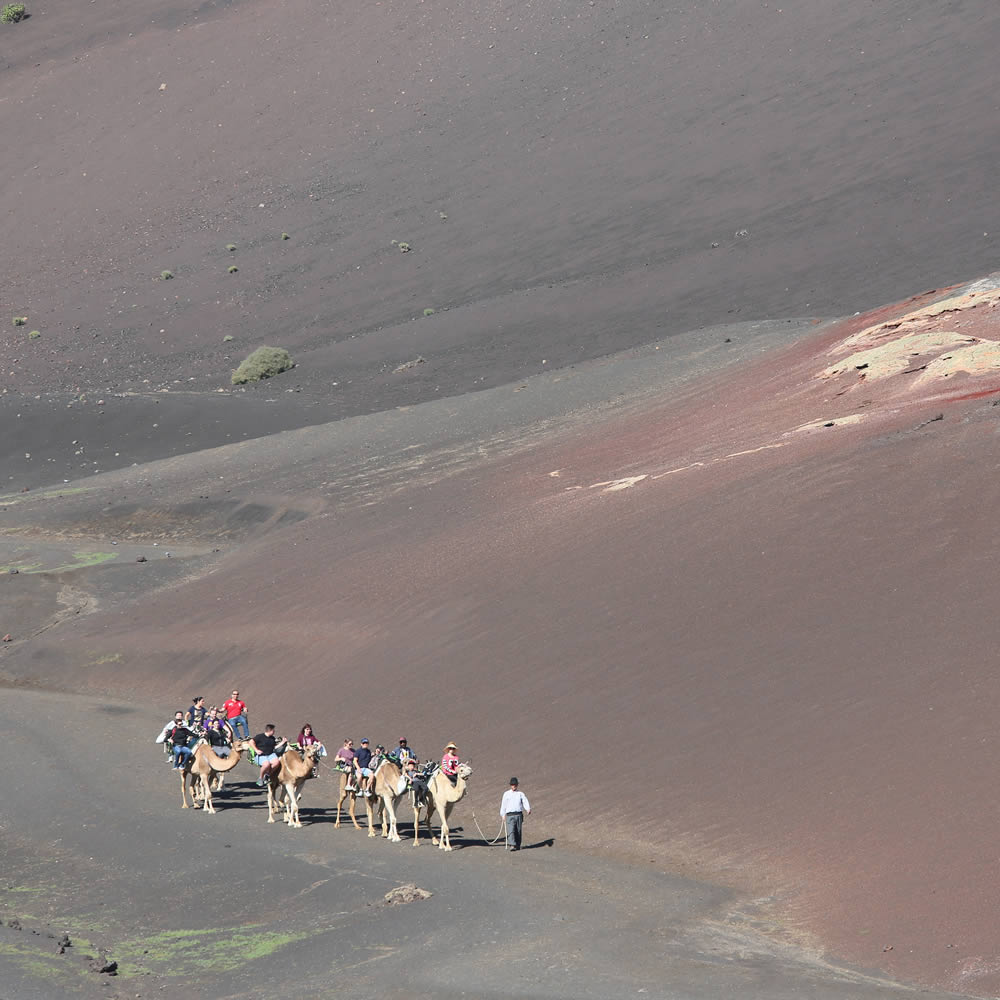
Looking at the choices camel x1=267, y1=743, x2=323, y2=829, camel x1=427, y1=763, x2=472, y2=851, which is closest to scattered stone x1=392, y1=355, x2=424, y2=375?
camel x1=267, y1=743, x2=323, y2=829

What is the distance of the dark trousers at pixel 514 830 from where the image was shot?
63.1 ft

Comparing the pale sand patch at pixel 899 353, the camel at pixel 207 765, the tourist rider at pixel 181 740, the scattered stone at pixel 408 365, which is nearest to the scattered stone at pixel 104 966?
the camel at pixel 207 765

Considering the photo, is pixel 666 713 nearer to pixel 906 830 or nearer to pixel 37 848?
pixel 906 830

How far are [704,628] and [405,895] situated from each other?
7.16 metres

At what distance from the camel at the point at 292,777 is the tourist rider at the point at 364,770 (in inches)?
21.1

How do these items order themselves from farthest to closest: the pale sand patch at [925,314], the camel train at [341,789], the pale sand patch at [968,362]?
1. the pale sand patch at [925,314]
2. the pale sand patch at [968,362]
3. the camel train at [341,789]

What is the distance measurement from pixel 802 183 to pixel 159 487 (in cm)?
2933

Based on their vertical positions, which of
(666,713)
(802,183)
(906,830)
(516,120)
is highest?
(516,120)

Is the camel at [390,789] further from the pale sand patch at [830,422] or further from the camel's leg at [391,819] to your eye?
the pale sand patch at [830,422]

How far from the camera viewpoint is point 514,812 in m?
19.2

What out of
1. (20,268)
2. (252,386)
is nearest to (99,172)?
(20,268)

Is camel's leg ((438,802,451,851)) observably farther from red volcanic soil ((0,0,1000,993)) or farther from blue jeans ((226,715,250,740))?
blue jeans ((226,715,250,740))

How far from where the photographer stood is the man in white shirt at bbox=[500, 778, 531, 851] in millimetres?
19094

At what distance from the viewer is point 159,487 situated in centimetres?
4281
